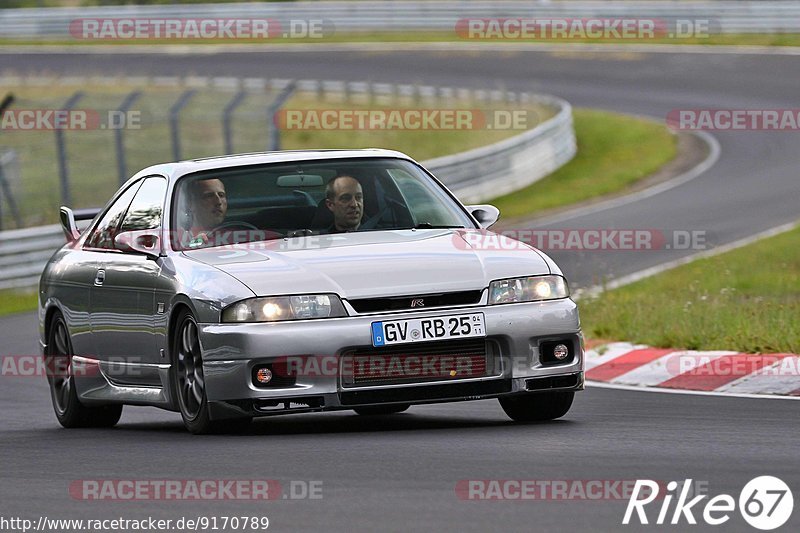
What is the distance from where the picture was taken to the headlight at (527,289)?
793 cm

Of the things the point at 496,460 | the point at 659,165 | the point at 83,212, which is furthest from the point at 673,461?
the point at 659,165

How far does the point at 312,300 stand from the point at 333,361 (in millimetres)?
301

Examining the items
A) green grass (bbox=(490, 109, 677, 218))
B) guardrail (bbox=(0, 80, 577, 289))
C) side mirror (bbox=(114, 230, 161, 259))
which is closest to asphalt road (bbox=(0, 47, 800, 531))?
side mirror (bbox=(114, 230, 161, 259))

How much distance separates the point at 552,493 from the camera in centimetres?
596

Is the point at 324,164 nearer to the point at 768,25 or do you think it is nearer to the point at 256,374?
the point at 256,374

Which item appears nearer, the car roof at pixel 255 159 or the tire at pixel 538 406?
the tire at pixel 538 406

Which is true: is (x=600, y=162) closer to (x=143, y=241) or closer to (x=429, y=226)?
(x=429, y=226)

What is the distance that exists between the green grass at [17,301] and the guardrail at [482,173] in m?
0.08

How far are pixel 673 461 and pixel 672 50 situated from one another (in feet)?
133

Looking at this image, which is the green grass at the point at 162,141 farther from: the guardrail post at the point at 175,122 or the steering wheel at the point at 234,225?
the steering wheel at the point at 234,225

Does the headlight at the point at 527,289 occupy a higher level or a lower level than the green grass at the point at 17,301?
higher

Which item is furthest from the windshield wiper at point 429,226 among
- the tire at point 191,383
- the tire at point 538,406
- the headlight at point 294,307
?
the tire at point 191,383

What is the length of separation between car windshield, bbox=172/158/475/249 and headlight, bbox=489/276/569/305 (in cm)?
99

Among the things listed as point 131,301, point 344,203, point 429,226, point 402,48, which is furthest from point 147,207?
point 402,48
